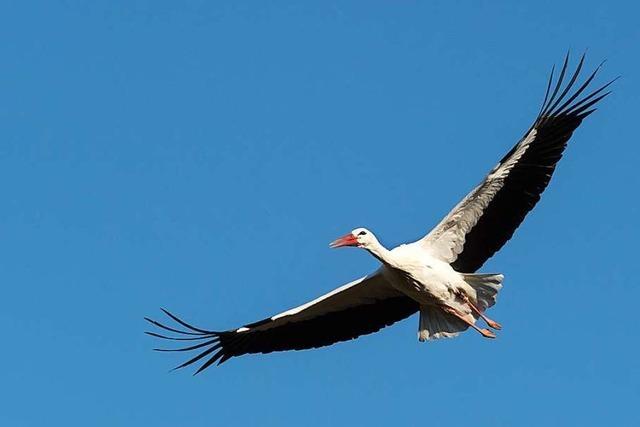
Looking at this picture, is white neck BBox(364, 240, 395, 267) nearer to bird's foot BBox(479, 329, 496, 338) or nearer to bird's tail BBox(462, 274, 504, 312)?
bird's tail BBox(462, 274, 504, 312)

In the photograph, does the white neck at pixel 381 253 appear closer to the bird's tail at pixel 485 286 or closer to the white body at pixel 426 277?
the white body at pixel 426 277

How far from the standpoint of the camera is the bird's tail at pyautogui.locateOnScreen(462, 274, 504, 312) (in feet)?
65.9

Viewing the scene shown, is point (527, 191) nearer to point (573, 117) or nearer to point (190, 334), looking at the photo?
point (573, 117)

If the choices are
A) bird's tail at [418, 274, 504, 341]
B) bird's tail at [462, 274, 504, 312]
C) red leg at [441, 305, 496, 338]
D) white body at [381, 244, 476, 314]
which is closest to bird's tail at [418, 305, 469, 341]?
bird's tail at [418, 274, 504, 341]

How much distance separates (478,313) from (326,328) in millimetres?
2044

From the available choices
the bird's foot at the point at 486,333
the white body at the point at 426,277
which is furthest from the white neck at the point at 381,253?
the bird's foot at the point at 486,333

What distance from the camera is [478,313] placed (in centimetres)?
2028

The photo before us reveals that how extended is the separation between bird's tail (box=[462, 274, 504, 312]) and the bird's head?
1133 millimetres

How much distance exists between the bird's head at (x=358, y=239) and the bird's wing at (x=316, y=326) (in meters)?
0.93

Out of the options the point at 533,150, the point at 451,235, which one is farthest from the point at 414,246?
the point at 533,150

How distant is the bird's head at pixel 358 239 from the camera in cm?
2027

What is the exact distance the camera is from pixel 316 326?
21359mm

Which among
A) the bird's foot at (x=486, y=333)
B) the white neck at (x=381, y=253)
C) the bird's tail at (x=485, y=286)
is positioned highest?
the white neck at (x=381, y=253)

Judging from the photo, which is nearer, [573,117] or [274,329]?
[573,117]
